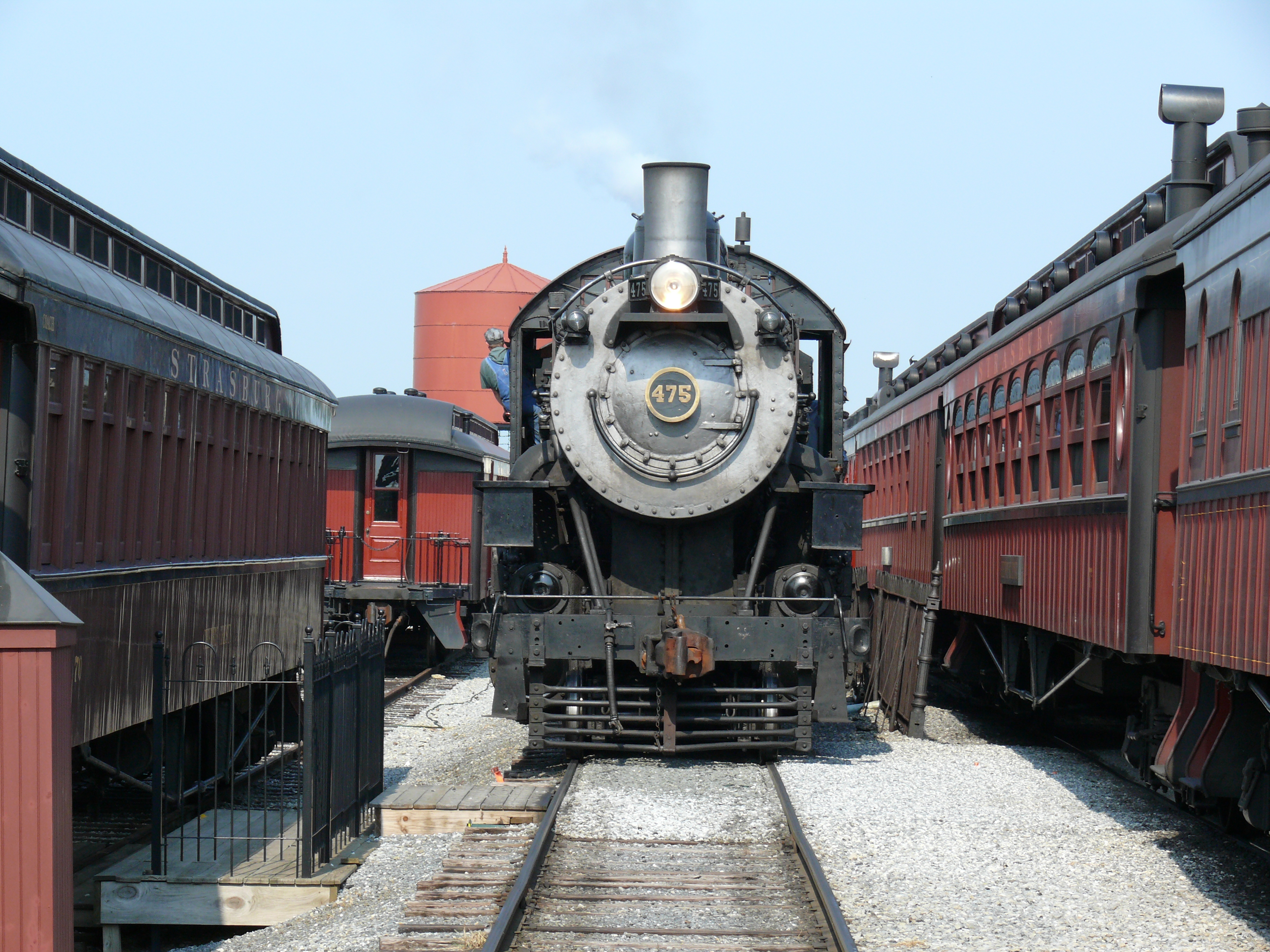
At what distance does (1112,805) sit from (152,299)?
7185 mm

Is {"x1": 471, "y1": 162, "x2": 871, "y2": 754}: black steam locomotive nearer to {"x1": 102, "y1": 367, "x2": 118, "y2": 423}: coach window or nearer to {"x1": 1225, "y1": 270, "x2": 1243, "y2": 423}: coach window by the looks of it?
{"x1": 102, "y1": 367, "x2": 118, "y2": 423}: coach window

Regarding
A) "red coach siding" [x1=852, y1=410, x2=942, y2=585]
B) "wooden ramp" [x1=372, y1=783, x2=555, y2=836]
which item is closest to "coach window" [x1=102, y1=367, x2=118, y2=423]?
"wooden ramp" [x1=372, y1=783, x2=555, y2=836]

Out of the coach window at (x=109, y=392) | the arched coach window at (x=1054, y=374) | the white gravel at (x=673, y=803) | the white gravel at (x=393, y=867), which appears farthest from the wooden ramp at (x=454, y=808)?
the arched coach window at (x=1054, y=374)

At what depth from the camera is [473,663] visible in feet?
68.5

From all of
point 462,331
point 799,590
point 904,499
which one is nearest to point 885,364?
point 904,499

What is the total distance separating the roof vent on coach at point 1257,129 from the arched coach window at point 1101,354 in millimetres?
1278

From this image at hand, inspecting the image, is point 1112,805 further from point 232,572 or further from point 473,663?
point 473,663

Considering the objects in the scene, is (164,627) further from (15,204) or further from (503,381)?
(503,381)

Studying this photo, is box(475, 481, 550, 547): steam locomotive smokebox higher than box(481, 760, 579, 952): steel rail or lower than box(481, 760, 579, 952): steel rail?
higher

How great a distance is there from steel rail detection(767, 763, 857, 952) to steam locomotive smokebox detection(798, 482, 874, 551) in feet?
7.50

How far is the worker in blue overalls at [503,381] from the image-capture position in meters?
11.2

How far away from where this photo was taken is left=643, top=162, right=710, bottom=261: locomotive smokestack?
10625 millimetres

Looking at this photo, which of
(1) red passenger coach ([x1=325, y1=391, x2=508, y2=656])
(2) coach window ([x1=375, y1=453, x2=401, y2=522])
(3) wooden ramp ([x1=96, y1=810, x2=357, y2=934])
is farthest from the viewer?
(2) coach window ([x1=375, y1=453, x2=401, y2=522])

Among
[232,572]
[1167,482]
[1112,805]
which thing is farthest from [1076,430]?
[232,572]
